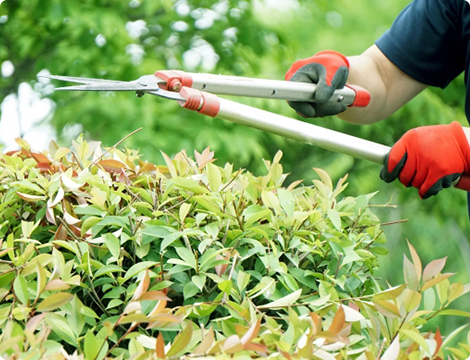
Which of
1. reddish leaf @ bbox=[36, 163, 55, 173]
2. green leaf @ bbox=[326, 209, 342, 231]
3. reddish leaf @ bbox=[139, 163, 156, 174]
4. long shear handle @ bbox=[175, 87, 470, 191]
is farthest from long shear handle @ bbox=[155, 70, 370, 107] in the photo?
green leaf @ bbox=[326, 209, 342, 231]

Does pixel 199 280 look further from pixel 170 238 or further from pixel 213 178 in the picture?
pixel 213 178

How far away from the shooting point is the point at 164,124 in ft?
15.0

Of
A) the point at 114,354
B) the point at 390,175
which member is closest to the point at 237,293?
the point at 114,354

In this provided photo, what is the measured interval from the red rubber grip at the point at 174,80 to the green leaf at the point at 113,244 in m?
0.75

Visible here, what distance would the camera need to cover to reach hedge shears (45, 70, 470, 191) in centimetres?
158

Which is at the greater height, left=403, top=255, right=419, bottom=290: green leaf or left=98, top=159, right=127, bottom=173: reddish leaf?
left=403, top=255, right=419, bottom=290: green leaf

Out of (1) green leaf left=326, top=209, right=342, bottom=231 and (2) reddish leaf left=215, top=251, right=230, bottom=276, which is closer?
(2) reddish leaf left=215, top=251, right=230, bottom=276

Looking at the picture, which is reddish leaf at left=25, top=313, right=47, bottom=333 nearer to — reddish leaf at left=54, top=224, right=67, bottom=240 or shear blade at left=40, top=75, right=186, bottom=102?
reddish leaf at left=54, top=224, right=67, bottom=240

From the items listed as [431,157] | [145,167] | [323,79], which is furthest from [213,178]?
[323,79]

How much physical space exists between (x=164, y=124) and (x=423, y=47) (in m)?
2.61

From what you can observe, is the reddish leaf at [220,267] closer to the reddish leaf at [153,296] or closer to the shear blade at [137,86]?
the reddish leaf at [153,296]

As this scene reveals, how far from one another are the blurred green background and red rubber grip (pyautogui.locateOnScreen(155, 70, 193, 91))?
255 centimetres

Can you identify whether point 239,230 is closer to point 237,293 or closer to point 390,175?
point 237,293

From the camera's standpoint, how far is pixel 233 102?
64.1 inches
